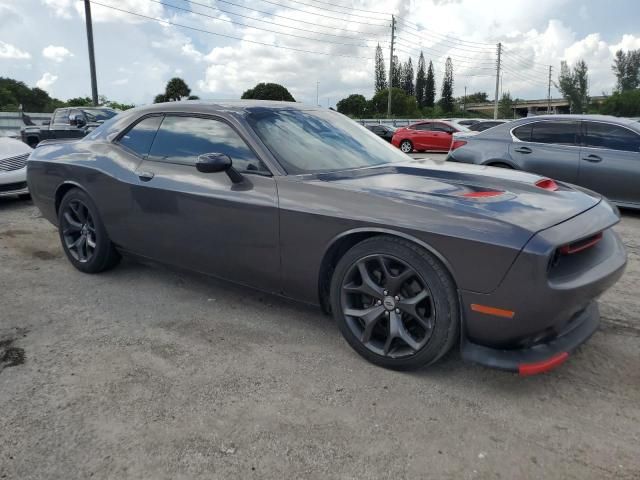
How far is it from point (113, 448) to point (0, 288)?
2.60 meters

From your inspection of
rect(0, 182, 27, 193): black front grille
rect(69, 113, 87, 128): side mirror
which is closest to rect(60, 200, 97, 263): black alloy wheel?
rect(0, 182, 27, 193): black front grille

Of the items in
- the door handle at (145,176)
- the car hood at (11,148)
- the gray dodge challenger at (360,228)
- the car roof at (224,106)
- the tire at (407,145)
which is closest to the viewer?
the gray dodge challenger at (360,228)

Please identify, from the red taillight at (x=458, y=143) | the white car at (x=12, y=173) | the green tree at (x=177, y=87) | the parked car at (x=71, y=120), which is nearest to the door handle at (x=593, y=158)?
the red taillight at (x=458, y=143)

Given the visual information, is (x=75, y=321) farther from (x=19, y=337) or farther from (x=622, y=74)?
(x=622, y=74)

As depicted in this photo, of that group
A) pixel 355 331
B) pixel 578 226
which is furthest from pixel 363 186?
pixel 578 226

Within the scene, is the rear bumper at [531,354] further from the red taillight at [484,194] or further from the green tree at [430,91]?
the green tree at [430,91]

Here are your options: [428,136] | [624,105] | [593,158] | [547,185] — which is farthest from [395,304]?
[624,105]

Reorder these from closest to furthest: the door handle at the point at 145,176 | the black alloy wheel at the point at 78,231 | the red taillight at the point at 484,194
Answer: the red taillight at the point at 484,194
the door handle at the point at 145,176
the black alloy wheel at the point at 78,231

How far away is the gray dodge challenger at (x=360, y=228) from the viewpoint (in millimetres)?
2338

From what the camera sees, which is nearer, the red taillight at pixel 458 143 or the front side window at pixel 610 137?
the front side window at pixel 610 137

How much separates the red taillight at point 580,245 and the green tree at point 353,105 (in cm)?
6061

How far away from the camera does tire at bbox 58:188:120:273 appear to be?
4.15 metres

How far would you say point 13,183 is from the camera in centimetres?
749

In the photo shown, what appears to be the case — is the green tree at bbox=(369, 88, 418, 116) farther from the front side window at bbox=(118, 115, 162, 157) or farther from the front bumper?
the front side window at bbox=(118, 115, 162, 157)
